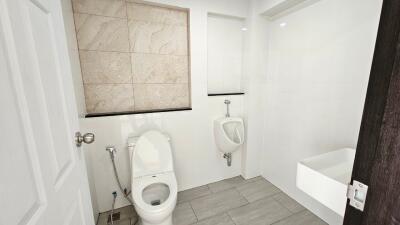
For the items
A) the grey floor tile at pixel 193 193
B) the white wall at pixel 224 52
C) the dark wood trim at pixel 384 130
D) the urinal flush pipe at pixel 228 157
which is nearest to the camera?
the dark wood trim at pixel 384 130

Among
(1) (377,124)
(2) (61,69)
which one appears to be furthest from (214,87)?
(1) (377,124)

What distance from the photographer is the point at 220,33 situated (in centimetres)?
209

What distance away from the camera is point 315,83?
5.33 feet

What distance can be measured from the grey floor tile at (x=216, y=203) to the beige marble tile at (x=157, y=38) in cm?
168

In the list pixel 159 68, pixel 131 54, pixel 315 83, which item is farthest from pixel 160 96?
pixel 315 83

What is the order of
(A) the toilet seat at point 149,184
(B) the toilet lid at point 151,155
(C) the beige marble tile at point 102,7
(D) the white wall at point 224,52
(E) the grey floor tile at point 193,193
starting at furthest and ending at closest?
(D) the white wall at point 224,52 → (E) the grey floor tile at point 193,193 → (B) the toilet lid at point 151,155 → (C) the beige marble tile at point 102,7 → (A) the toilet seat at point 149,184

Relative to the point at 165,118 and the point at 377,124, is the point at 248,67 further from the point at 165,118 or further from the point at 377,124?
the point at 377,124

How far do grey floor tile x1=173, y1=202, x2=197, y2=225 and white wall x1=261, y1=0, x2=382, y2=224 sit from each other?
1150 mm

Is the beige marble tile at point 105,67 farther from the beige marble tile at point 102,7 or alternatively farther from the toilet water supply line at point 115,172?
the toilet water supply line at point 115,172

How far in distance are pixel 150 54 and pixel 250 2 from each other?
1320 mm

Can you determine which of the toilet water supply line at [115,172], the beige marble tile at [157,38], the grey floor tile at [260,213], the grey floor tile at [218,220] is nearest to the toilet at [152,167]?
the toilet water supply line at [115,172]

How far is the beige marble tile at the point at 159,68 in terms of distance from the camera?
1.75 metres

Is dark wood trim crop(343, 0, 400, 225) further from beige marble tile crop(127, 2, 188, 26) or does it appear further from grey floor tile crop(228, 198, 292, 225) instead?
beige marble tile crop(127, 2, 188, 26)

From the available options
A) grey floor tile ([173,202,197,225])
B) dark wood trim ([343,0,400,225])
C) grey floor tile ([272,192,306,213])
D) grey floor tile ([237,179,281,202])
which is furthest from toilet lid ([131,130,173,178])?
dark wood trim ([343,0,400,225])
